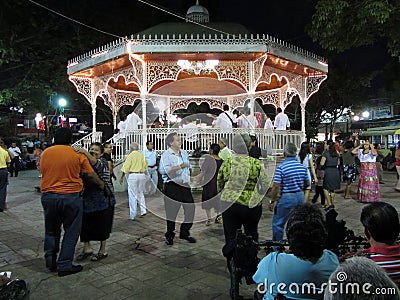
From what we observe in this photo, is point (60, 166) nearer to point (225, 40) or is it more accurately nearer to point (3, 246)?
point (3, 246)

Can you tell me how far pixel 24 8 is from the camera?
1614 centimetres

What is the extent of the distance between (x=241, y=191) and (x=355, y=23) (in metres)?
8.16

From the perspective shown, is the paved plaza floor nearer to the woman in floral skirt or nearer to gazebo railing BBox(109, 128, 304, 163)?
the woman in floral skirt

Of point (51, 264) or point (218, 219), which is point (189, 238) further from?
point (51, 264)

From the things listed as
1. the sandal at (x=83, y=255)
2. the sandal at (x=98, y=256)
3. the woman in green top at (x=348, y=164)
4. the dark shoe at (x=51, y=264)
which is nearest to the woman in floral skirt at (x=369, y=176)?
the woman in green top at (x=348, y=164)

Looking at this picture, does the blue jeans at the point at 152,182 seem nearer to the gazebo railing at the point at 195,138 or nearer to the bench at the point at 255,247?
the gazebo railing at the point at 195,138

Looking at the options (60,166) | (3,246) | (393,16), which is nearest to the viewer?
(60,166)

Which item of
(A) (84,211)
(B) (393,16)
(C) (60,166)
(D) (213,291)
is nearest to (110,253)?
(A) (84,211)

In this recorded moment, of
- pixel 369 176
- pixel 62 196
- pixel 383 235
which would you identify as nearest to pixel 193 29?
pixel 369 176

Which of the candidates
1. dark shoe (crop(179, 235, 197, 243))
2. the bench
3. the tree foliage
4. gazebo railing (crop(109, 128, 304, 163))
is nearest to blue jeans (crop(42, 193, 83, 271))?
dark shoe (crop(179, 235, 197, 243))

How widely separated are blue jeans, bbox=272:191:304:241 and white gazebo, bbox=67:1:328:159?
250 inches

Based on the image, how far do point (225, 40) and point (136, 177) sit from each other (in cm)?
540

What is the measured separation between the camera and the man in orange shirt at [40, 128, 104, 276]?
417cm

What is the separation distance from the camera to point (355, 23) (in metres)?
9.72
